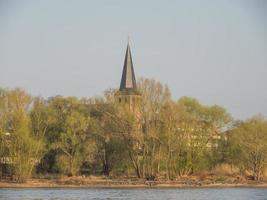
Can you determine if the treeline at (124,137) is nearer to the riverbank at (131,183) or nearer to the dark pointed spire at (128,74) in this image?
the riverbank at (131,183)

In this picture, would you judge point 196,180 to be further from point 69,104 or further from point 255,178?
point 69,104

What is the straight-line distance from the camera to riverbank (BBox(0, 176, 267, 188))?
178ft

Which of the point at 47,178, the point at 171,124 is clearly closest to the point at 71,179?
the point at 47,178

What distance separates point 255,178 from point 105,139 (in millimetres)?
15450

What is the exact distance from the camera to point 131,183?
55125 mm

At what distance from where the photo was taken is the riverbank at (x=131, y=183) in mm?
54375

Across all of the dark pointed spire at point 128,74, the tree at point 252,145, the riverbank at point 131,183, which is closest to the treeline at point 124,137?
the tree at point 252,145

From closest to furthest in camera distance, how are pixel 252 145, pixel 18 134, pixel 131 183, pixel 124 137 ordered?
pixel 131 183 → pixel 18 134 → pixel 252 145 → pixel 124 137

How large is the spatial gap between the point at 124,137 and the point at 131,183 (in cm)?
537

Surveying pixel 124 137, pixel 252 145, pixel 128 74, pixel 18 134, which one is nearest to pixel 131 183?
pixel 124 137

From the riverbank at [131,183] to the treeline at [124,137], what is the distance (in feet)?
5.26

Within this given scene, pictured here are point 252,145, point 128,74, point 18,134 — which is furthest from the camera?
point 128,74

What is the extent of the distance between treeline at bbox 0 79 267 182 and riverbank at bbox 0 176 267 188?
5.26 feet

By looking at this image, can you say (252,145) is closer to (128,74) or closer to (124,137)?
(124,137)
